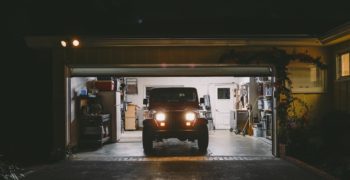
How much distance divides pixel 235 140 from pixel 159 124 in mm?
4828

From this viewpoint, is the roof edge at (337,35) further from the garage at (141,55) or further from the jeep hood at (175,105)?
the jeep hood at (175,105)

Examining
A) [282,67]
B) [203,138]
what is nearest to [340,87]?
[282,67]

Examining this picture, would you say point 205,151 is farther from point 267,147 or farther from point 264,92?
point 264,92

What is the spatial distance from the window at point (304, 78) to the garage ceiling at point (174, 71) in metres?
0.67

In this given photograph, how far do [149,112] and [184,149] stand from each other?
77.2 inches

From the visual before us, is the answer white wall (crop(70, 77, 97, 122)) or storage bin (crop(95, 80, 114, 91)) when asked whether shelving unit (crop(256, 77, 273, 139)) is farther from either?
white wall (crop(70, 77, 97, 122))

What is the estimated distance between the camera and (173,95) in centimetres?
1442

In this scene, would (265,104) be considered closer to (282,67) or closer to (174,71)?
(282,67)

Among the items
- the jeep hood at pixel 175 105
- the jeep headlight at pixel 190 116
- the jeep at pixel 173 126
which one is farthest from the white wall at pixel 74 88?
the jeep headlight at pixel 190 116

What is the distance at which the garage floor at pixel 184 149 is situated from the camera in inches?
506

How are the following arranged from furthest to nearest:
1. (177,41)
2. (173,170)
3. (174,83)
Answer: (174,83)
(177,41)
(173,170)

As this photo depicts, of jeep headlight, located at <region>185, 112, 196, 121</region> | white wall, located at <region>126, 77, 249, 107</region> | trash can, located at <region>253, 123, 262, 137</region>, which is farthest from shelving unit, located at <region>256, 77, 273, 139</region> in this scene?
white wall, located at <region>126, 77, 249, 107</region>

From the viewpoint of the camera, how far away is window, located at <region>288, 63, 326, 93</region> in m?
12.6

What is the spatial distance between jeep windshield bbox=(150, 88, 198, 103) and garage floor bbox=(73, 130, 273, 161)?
1.62 meters
